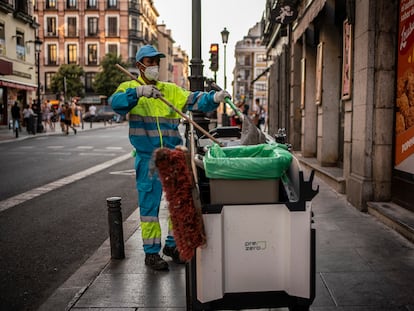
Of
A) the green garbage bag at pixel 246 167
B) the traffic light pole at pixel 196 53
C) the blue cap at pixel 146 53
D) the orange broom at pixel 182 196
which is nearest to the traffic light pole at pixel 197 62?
the traffic light pole at pixel 196 53

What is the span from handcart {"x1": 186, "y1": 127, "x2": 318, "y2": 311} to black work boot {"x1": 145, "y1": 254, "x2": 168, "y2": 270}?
1441mm

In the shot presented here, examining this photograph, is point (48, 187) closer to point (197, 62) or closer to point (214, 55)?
point (197, 62)

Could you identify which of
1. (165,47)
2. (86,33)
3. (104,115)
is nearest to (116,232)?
(104,115)

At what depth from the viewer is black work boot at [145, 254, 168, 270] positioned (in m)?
4.29

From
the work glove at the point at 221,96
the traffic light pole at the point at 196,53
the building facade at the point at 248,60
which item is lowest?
the work glove at the point at 221,96

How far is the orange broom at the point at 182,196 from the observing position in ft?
8.58

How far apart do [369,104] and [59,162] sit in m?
9.66

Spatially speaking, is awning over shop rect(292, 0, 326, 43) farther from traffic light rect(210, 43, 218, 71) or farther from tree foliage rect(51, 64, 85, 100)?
tree foliage rect(51, 64, 85, 100)

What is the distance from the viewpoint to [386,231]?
551cm

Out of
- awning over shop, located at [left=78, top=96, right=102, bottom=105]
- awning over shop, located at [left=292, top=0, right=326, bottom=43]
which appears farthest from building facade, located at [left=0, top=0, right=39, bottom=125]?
awning over shop, located at [left=78, top=96, right=102, bottom=105]

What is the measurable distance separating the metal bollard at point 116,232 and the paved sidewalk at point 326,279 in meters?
0.09

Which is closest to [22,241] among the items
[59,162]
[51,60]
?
[59,162]

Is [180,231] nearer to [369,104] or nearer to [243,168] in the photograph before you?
[243,168]

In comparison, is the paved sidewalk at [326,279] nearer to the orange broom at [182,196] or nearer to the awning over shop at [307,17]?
the orange broom at [182,196]
